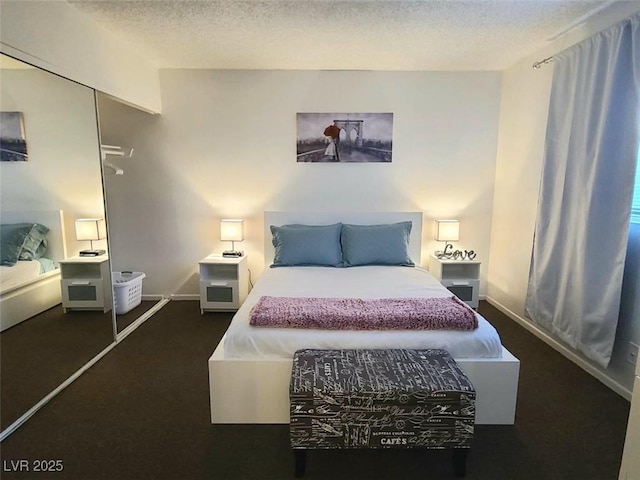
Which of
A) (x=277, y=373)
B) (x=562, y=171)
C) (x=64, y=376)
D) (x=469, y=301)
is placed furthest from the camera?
(x=469, y=301)

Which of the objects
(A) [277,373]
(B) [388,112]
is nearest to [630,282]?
(A) [277,373]

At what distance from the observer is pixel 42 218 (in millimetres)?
2098

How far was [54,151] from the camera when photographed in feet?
7.27

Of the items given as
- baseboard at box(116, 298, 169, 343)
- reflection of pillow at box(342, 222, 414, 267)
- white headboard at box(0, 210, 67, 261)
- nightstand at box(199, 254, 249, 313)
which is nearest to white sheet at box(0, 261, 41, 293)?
white headboard at box(0, 210, 67, 261)

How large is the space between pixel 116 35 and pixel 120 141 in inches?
45.2

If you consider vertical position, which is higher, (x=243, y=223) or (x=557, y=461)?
(x=243, y=223)

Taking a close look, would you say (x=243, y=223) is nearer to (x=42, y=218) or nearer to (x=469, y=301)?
(x=42, y=218)

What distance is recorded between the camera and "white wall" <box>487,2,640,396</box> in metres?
2.94

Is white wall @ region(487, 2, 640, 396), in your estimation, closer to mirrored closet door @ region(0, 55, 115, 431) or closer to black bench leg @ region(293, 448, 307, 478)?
black bench leg @ region(293, 448, 307, 478)

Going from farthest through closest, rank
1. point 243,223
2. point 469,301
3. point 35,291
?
point 243,223
point 469,301
point 35,291

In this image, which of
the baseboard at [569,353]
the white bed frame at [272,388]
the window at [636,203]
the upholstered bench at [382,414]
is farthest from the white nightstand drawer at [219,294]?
the window at [636,203]

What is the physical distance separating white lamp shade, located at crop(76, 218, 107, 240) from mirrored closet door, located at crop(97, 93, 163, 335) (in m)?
0.87

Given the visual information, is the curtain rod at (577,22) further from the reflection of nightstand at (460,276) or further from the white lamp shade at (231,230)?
the white lamp shade at (231,230)

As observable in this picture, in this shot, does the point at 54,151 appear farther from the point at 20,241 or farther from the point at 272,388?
the point at 272,388
